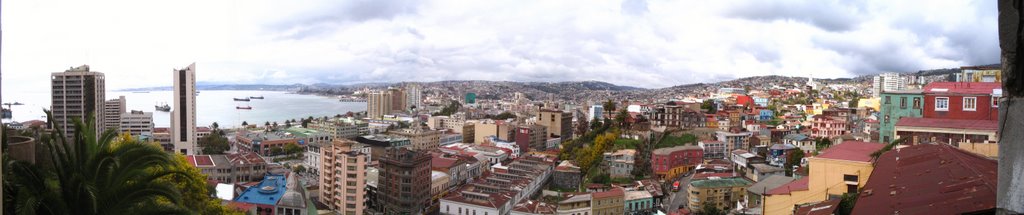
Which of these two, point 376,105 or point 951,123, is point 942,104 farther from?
point 376,105

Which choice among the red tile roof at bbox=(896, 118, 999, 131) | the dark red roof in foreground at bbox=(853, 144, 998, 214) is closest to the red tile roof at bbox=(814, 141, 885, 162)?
the dark red roof in foreground at bbox=(853, 144, 998, 214)

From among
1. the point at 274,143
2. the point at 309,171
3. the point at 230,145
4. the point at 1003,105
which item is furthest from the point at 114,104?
the point at 1003,105

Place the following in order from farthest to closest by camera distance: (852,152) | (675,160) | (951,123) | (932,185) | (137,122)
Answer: (137,122), (675,160), (951,123), (852,152), (932,185)

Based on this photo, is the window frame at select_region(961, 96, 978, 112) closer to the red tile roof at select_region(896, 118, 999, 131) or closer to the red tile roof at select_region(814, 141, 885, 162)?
the red tile roof at select_region(896, 118, 999, 131)

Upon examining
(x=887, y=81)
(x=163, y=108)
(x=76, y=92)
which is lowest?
(x=163, y=108)


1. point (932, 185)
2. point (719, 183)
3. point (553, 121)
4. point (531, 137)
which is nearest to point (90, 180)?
point (932, 185)

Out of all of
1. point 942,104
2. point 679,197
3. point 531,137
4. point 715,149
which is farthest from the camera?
point 531,137

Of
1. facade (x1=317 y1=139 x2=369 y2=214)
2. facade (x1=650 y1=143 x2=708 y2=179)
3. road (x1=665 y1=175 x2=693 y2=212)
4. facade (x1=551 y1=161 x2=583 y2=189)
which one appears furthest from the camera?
facade (x1=551 y1=161 x2=583 y2=189)
